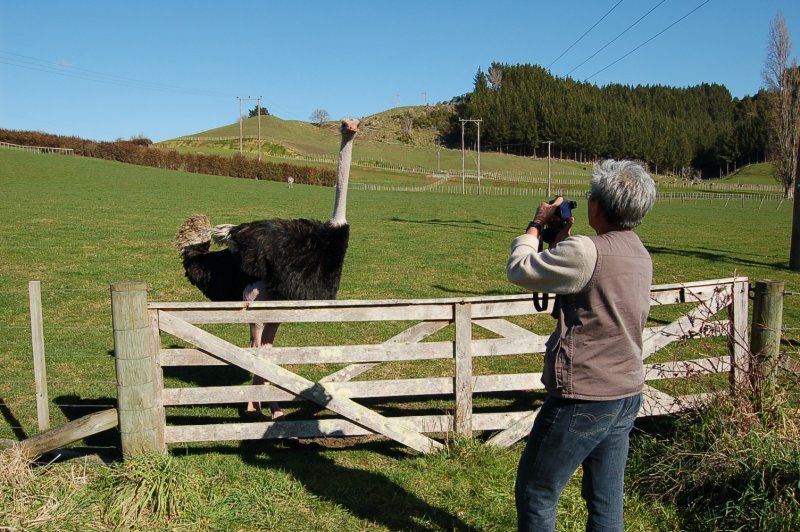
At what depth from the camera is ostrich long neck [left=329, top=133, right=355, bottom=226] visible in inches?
266

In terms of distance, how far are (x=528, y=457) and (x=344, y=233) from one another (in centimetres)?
387

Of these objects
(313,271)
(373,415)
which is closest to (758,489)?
(373,415)

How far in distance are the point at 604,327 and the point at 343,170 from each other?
4640 millimetres

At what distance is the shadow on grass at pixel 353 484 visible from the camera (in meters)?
4.52

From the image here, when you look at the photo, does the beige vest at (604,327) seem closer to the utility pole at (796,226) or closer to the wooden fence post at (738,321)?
the wooden fence post at (738,321)

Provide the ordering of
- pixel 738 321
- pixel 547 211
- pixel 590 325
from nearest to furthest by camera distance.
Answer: pixel 590 325, pixel 547 211, pixel 738 321

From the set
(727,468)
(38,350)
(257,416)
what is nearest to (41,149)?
(38,350)

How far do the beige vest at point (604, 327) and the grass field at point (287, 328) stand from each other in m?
1.72

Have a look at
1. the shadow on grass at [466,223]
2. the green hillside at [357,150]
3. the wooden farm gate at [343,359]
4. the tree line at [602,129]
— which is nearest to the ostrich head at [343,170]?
the wooden farm gate at [343,359]

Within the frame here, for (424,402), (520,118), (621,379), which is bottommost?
(424,402)

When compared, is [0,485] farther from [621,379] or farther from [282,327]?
[282,327]

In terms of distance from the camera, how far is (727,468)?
4.43 metres

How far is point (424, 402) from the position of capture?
693 cm

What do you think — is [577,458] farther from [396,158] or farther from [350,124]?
[396,158]
